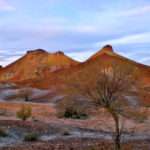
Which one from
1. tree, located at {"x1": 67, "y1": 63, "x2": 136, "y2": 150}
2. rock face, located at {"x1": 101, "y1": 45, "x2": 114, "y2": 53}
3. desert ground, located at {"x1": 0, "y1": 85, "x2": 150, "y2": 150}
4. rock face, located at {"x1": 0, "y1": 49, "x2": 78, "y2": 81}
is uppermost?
rock face, located at {"x1": 101, "y1": 45, "x2": 114, "y2": 53}

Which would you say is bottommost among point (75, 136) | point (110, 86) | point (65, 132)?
point (75, 136)

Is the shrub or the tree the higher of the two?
the tree

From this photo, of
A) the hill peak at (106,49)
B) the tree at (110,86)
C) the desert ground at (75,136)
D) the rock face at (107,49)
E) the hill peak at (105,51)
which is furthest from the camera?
the hill peak at (106,49)

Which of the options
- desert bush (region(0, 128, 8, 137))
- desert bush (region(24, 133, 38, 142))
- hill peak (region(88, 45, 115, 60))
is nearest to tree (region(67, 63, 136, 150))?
desert bush (region(24, 133, 38, 142))

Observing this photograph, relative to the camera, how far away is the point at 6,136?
28.9 meters

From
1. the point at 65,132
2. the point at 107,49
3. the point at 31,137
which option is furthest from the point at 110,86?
the point at 107,49

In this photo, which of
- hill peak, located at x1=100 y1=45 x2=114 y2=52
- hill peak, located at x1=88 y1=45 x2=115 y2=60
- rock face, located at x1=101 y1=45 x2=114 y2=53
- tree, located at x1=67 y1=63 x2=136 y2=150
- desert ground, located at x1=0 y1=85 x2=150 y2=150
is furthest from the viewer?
hill peak, located at x1=100 y1=45 x2=114 y2=52

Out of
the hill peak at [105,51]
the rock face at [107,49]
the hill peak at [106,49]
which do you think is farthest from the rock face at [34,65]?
the rock face at [107,49]

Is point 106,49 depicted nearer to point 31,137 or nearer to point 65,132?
point 65,132

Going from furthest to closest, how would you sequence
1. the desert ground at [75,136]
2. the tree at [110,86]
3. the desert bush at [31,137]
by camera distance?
1. the desert bush at [31,137]
2. the desert ground at [75,136]
3. the tree at [110,86]

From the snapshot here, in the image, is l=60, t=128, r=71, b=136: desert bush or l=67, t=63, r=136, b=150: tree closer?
l=67, t=63, r=136, b=150: tree

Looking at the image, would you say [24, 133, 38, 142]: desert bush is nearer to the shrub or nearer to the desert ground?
the desert ground

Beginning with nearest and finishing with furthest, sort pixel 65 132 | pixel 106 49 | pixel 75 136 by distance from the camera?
pixel 75 136
pixel 65 132
pixel 106 49

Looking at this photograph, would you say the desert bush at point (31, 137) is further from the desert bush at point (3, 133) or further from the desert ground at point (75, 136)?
the desert bush at point (3, 133)
